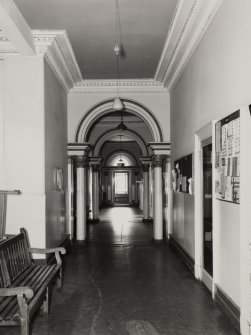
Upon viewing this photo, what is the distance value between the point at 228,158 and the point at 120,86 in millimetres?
5612

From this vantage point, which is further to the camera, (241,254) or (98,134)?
(98,134)

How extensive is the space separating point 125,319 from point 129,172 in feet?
69.9

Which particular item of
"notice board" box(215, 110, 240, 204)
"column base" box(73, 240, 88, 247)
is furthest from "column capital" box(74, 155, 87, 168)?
"notice board" box(215, 110, 240, 204)

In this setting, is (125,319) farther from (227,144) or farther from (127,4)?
(127,4)

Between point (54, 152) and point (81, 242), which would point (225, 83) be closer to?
point (54, 152)

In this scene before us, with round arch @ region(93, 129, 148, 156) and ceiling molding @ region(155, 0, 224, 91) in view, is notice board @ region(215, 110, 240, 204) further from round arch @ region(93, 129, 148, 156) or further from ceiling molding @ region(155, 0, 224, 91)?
round arch @ region(93, 129, 148, 156)

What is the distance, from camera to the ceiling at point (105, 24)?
17.1 feet

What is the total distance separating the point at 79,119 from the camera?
9352mm

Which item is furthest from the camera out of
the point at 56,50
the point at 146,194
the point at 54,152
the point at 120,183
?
the point at 120,183

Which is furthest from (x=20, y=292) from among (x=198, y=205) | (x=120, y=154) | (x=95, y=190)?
(x=120, y=154)

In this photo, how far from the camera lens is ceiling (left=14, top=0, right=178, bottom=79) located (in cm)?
520

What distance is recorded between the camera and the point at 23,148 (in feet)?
20.1

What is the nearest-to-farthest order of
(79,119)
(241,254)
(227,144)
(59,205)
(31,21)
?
1. (241,254)
2. (227,144)
3. (31,21)
4. (59,205)
5. (79,119)

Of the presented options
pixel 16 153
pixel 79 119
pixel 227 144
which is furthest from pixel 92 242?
pixel 227 144
